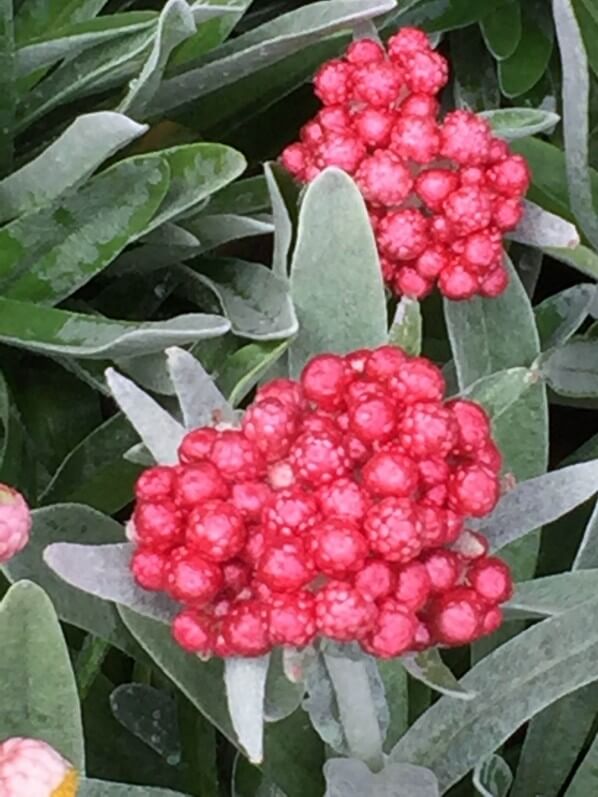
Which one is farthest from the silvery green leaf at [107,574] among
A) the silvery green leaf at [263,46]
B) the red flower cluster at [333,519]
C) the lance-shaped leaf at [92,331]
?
the silvery green leaf at [263,46]

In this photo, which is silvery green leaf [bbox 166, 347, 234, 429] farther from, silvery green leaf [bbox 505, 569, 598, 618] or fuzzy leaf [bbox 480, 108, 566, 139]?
fuzzy leaf [bbox 480, 108, 566, 139]

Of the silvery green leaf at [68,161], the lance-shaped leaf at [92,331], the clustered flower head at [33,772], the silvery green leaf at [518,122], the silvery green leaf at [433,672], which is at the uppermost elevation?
the silvery green leaf at [68,161]

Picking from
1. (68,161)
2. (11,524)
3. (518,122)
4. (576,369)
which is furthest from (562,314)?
(11,524)

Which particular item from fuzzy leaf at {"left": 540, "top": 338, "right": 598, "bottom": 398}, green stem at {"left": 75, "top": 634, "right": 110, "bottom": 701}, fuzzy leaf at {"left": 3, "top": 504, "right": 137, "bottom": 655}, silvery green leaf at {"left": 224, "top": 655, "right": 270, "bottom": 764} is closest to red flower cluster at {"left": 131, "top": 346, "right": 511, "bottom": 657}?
silvery green leaf at {"left": 224, "top": 655, "right": 270, "bottom": 764}

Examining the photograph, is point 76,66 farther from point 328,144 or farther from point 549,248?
point 549,248

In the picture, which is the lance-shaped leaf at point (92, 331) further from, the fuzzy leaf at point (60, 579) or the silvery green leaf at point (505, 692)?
the silvery green leaf at point (505, 692)

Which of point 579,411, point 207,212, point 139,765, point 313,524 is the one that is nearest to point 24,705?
point 313,524
